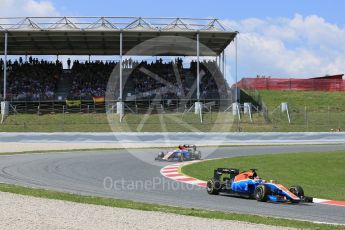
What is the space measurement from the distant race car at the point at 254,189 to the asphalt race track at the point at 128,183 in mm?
174

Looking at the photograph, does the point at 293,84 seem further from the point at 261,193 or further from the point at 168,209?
the point at 168,209

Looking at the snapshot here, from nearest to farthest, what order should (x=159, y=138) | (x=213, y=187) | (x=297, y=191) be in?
(x=297, y=191) < (x=213, y=187) < (x=159, y=138)

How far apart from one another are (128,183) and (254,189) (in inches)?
163

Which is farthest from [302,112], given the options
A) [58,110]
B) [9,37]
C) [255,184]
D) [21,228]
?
[21,228]

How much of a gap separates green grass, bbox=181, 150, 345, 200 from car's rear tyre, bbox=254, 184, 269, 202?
1.57 m

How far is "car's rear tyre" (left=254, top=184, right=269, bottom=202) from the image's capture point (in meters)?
11.4

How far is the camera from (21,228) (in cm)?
766

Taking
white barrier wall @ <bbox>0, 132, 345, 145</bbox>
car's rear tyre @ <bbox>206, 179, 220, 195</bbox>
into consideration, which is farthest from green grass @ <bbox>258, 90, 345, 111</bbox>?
car's rear tyre @ <bbox>206, 179, 220, 195</bbox>

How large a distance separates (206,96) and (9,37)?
15.7 m

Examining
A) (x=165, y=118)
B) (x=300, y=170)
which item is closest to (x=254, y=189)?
(x=300, y=170)

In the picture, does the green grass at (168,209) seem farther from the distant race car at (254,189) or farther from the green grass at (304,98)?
the green grass at (304,98)

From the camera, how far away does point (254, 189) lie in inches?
470

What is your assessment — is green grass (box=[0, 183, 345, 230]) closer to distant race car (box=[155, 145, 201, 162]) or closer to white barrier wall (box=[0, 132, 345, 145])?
distant race car (box=[155, 145, 201, 162])

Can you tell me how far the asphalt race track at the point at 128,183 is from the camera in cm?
1049
